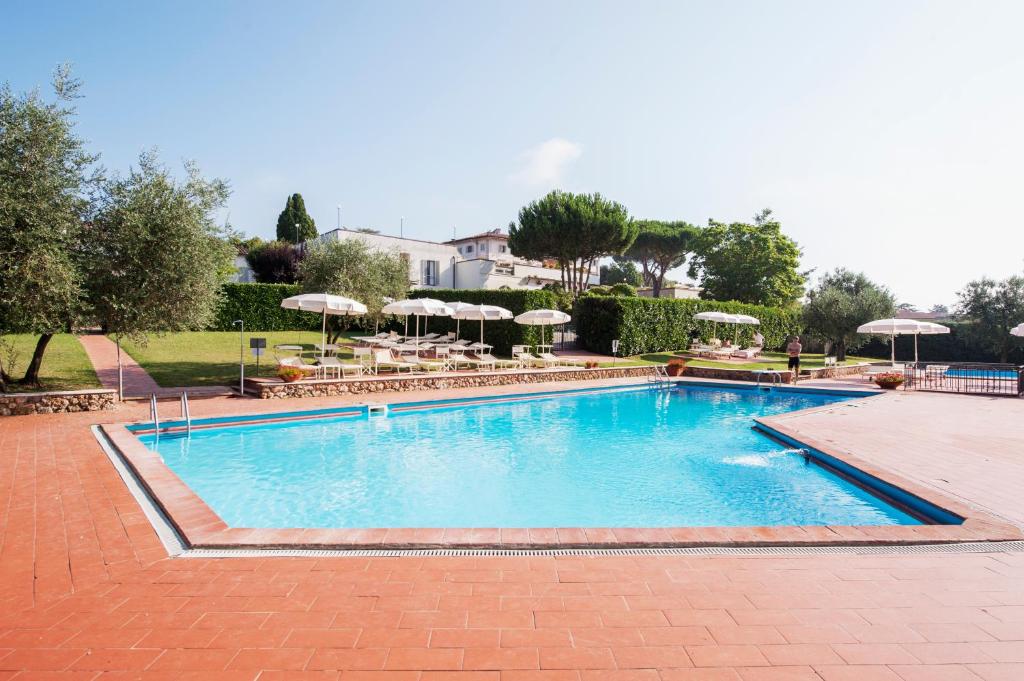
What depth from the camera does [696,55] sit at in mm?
12727

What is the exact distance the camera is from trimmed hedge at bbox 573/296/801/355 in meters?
25.3

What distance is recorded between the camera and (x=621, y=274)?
220 feet

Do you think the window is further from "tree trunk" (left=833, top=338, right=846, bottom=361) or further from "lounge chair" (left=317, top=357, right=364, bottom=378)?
"tree trunk" (left=833, top=338, right=846, bottom=361)

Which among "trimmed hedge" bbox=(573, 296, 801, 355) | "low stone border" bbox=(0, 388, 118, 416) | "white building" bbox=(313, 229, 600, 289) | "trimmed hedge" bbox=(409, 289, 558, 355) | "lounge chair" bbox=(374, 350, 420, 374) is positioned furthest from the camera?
"white building" bbox=(313, 229, 600, 289)

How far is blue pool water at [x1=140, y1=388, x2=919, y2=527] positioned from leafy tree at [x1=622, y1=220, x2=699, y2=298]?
1814 inches

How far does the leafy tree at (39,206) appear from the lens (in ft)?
31.2

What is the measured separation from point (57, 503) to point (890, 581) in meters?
7.33

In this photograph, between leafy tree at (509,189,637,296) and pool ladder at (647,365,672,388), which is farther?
leafy tree at (509,189,637,296)

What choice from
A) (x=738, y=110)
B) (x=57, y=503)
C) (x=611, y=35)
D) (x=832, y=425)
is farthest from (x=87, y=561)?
(x=738, y=110)

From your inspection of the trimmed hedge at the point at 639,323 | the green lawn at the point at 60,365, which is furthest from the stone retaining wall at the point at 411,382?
the trimmed hedge at the point at 639,323

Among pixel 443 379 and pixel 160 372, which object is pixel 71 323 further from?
pixel 443 379

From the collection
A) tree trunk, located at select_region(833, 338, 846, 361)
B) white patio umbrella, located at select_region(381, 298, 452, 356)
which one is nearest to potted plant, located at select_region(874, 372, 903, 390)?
tree trunk, located at select_region(833, 338, 846, 361)

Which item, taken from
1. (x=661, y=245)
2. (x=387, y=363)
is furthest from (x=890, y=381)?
(x=661, y=245)

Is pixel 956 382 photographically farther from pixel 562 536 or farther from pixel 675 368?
pixel 562 536
